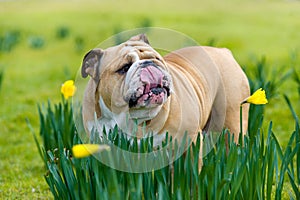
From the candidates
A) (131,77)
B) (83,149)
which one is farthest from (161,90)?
(83,149)

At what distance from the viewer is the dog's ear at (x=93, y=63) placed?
9.25 feet

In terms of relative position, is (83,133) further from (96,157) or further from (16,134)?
(16,134)

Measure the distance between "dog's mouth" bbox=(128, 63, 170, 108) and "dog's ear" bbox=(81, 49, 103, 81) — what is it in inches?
13.2

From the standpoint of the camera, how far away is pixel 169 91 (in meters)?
2.61

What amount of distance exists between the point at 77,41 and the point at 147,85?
25.0ft

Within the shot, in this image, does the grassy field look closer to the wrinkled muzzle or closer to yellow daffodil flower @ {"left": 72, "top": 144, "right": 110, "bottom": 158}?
the wrinkled muzzle

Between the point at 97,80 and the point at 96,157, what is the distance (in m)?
0.71

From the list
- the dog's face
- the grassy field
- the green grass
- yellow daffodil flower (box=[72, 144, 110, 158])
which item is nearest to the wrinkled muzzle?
the dog's face

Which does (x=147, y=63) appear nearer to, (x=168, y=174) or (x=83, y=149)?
(x=168, y=174)

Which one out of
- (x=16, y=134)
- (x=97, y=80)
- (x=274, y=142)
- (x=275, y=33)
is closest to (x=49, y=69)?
(x=16, y=134)

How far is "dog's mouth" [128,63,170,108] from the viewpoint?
8.22 feet

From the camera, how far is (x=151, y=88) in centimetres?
253

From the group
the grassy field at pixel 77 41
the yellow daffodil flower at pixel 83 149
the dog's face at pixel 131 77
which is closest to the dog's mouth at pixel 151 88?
the dog's face at pixel 131 77

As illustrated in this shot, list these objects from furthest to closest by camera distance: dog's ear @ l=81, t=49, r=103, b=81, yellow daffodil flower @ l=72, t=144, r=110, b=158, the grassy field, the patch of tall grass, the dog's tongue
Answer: the grassy field
dog's ear @ l=81, t=49, r=103, b=81
the dog's tongue
the patch of tall grass
yellow daffodil flower @ l=72, t=144, r=110, b=158
